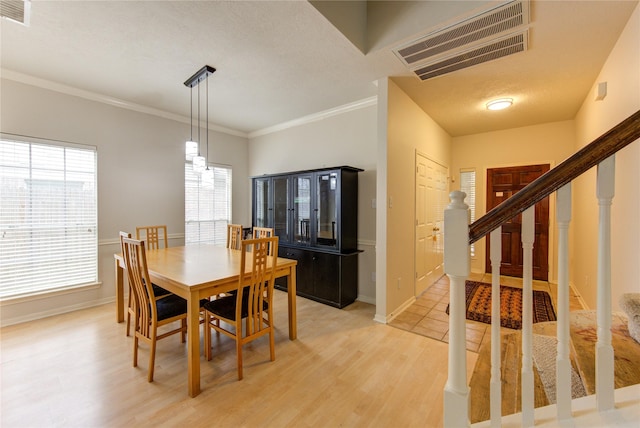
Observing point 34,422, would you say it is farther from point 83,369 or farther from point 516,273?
point 516,273

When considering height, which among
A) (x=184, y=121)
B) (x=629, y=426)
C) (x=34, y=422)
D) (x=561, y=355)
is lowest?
(x=34, y=422)

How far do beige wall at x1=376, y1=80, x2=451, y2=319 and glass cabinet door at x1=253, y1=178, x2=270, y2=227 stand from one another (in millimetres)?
2075

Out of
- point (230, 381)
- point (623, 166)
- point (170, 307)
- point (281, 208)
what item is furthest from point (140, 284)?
point (623, 166)

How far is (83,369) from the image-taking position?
83.9 inches

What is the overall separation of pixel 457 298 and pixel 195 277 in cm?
184

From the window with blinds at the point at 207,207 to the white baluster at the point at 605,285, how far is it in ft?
13.5

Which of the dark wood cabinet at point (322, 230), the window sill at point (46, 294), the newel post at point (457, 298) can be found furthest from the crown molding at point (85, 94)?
the newel post at point (457, 298)

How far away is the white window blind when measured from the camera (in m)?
2.91

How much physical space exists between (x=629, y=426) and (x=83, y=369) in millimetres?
3078

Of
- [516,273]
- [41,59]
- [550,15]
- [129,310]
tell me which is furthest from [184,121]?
[516,273]

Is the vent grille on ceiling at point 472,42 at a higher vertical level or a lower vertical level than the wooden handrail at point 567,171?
higher

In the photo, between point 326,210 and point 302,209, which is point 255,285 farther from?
point 302,209

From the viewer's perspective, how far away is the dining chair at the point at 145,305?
78.7 inches

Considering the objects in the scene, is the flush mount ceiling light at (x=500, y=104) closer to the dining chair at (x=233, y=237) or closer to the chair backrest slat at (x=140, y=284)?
the dining chair at (x=233, y=237)
